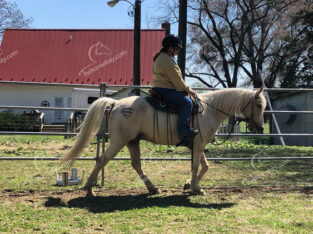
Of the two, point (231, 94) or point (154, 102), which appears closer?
point (154, 102)

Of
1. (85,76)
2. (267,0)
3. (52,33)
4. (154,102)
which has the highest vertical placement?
(267,0)

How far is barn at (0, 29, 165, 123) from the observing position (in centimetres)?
2339

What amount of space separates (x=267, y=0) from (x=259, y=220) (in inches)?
1061

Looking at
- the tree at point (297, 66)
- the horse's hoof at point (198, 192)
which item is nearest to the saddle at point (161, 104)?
the horse's hoof at point (198, 192)

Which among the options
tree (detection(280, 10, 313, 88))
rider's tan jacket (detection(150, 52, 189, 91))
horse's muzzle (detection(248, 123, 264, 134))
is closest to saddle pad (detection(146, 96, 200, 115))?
rider's tan jacket (detection(150, 52, 189, 91))

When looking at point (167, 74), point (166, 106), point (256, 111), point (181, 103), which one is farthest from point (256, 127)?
point (167, 74)

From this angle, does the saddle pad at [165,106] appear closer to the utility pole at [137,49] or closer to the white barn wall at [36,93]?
the utility pole at [137,49]

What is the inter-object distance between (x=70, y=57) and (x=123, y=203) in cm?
2199

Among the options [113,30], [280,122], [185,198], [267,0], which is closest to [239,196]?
[185,198]

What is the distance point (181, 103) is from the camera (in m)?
5.00

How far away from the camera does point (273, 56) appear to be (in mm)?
30234

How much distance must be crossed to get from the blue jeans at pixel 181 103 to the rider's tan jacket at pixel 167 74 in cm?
8

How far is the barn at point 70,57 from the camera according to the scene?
921 inches

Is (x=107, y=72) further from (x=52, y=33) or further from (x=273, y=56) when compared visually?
(x=273, y=56)
